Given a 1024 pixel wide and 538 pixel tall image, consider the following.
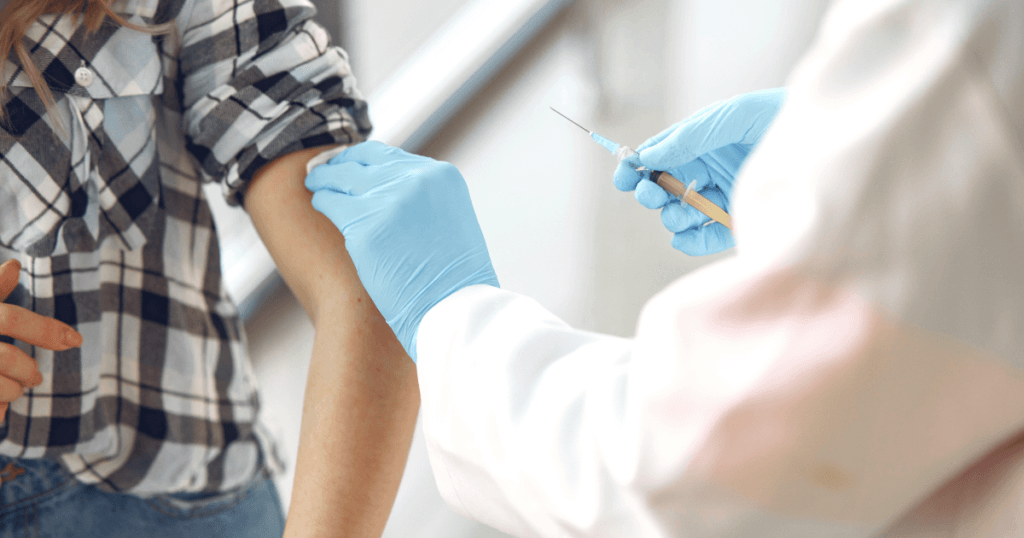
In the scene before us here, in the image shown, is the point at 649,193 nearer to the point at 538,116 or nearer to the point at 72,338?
the point at 72,338

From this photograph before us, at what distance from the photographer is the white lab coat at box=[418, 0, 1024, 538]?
35 cm

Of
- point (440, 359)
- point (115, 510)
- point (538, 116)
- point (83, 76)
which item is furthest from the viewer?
point (538, 116)

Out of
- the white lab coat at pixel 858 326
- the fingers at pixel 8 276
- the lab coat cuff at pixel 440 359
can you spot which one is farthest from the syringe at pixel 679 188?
the fingers at pixel 8 276

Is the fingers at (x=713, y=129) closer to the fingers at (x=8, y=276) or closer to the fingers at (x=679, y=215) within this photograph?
the fingers at (x=679, y=215)

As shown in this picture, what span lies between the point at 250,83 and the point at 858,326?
664mm

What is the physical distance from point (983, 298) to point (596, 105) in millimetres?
2285

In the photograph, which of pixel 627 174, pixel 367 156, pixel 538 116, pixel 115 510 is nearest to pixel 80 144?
pixel 367 156

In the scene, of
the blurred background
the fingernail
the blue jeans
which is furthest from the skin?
the blurred background

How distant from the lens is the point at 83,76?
0.69m

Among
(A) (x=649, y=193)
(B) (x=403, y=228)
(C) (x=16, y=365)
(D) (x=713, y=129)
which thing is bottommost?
(C) (x=16, y=365)

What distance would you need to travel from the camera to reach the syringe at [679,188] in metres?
0.82

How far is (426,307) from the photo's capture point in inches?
27.7

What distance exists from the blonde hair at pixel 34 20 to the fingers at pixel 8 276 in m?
0.15

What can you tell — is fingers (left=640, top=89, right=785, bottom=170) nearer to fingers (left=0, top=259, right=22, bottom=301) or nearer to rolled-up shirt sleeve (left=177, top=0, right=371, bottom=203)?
rolled-up shirt sleeve (left=177, top=0, right=371, bottom=203)
